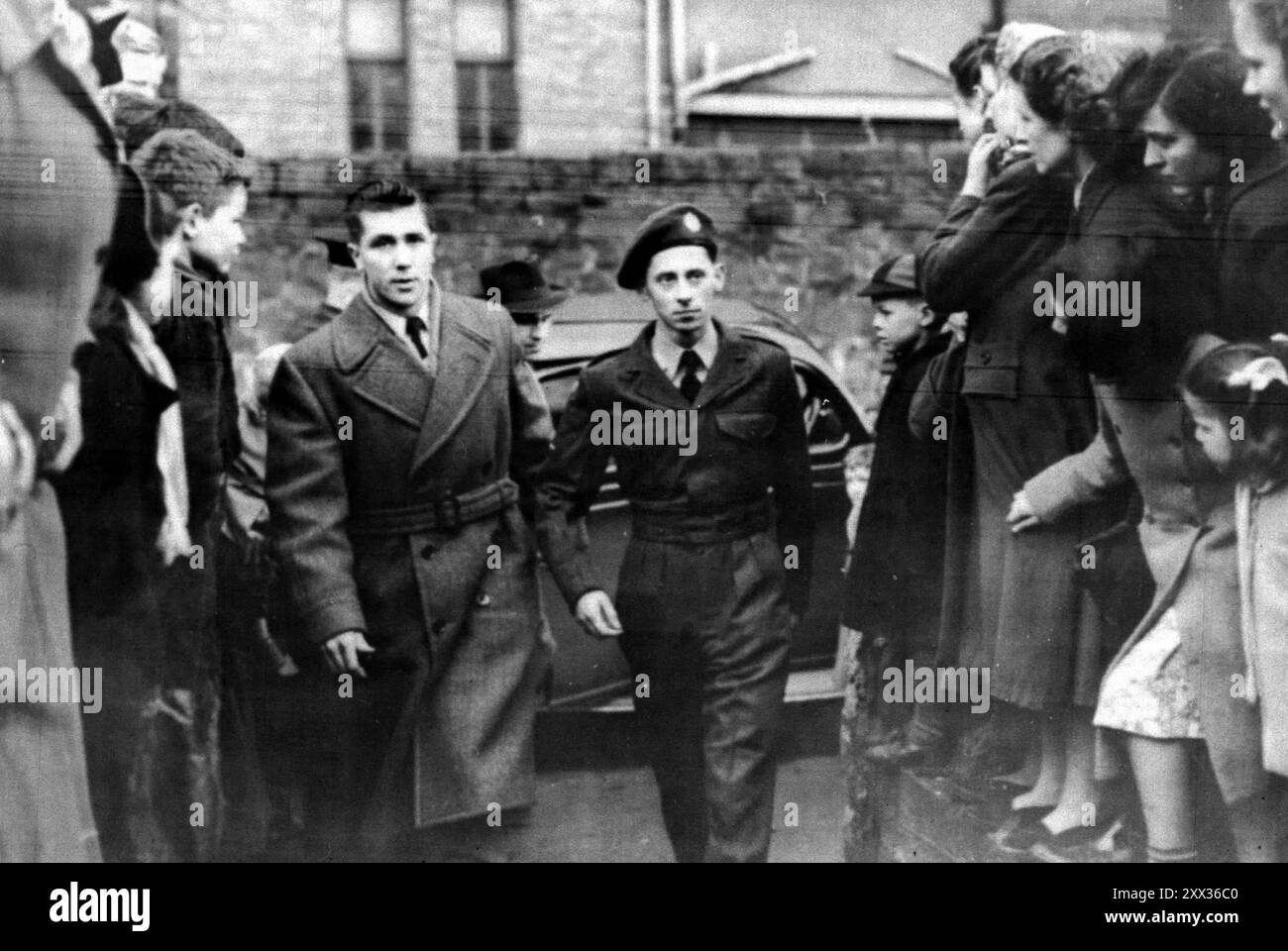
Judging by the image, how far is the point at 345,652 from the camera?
19.4 ft

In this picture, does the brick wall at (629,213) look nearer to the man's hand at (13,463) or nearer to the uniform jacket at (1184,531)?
the man's hand at (13,463)

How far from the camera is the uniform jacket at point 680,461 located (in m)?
6.09

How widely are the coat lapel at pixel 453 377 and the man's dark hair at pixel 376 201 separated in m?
0.36

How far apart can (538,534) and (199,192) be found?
1.64 metres

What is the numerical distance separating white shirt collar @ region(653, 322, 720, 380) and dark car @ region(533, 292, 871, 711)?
7 centimetres

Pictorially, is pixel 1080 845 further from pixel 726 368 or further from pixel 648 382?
pixel 648 382

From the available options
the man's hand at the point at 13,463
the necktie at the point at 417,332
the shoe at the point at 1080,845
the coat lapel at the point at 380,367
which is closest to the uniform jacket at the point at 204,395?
A: the coat lapel at the point at 380,367

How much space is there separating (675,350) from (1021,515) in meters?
1.34

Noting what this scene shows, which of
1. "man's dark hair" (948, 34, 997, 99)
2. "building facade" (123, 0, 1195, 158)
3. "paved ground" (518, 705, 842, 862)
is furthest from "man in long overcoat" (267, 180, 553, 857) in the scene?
"man's dark hair" (948, 34, 997, 99)

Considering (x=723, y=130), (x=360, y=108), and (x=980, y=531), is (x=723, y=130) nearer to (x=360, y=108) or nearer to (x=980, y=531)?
(x=360, y=108)

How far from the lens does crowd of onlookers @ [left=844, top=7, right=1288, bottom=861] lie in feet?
20.3

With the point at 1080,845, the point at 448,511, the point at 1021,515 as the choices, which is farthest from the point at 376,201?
the point at 1080,845

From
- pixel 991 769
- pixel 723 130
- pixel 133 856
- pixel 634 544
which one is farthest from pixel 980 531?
pixel 133 856

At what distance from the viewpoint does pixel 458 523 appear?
19.7ft
